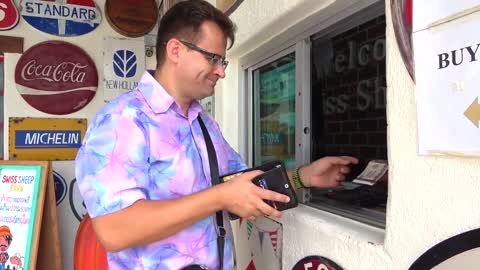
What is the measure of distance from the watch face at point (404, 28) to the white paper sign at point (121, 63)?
9.67 feet

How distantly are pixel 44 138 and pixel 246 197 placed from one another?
2.85 m

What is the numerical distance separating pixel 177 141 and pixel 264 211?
13.3 inches

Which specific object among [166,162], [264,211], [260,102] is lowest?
[264,211]

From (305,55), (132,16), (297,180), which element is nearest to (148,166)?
(297,180)

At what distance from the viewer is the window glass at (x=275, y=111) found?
77.5 inches

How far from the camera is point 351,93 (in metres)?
2.49

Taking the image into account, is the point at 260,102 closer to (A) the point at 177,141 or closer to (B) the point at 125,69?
(A) the point at 177,141

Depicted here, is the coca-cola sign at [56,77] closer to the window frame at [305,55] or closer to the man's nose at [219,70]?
the window frame at [305,55]

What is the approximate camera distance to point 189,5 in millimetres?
1321

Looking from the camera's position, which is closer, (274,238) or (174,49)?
(174,49)

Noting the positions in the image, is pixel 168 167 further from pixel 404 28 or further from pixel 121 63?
pixel 121 63

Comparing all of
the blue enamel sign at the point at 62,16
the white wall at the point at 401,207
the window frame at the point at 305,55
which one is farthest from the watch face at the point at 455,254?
the blue enamel sign at the point at 62,16

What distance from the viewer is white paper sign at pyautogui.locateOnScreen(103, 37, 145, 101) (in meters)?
3.60

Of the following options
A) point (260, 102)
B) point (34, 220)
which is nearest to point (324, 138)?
point (260, 102)
